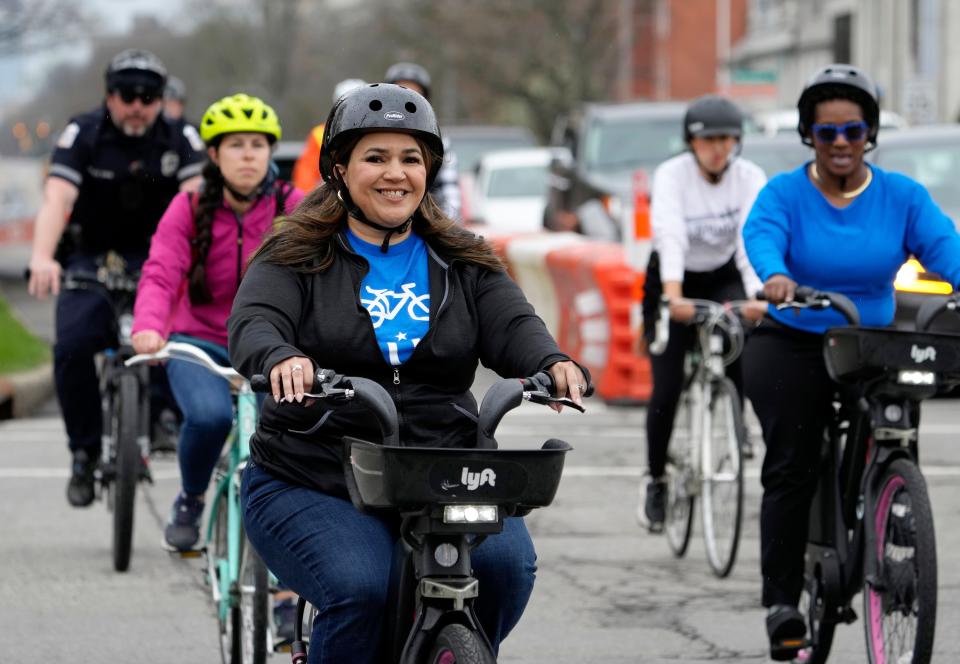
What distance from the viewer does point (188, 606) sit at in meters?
7.73

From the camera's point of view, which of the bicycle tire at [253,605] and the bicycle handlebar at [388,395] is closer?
the bicycle handlebar at [388,395]

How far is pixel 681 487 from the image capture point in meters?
8.78

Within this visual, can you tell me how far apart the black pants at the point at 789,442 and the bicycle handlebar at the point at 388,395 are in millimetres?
2153

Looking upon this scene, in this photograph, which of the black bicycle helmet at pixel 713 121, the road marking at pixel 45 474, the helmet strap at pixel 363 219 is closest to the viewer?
the helmet strap at pixel 363 219

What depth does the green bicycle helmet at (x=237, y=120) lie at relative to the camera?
7.11m

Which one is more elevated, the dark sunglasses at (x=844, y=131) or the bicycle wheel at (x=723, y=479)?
the dark sunglasses at (x=844, y=131)

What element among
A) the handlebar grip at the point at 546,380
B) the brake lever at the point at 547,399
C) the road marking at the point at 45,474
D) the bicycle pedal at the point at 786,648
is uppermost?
the handlebar grip at the point at 546,380

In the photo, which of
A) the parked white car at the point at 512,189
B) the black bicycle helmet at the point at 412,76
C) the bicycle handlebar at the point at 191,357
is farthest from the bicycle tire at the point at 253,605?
the parked white car at the point at 512,189

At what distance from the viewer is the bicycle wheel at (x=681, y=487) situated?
8727 mm

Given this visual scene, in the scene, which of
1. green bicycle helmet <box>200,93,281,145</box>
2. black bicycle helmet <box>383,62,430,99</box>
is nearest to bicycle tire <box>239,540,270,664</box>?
green bicycle helmet <box>200,93,281,145</box>

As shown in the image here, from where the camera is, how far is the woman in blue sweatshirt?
6.03 m

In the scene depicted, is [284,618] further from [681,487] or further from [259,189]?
[681,487]

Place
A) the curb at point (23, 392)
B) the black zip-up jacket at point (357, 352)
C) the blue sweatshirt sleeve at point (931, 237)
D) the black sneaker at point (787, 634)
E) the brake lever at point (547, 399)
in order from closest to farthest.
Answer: the brake lever at point (547, 399), the black zip-up jacket at point (357, 352), the blue sweatshirt sleeve at point (931, 237), the black sneaker at point (787, 634), the curb at point (23, 392)

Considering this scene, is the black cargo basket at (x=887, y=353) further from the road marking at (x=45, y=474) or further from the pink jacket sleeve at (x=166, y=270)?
the road marking at (x=45, y=474)
